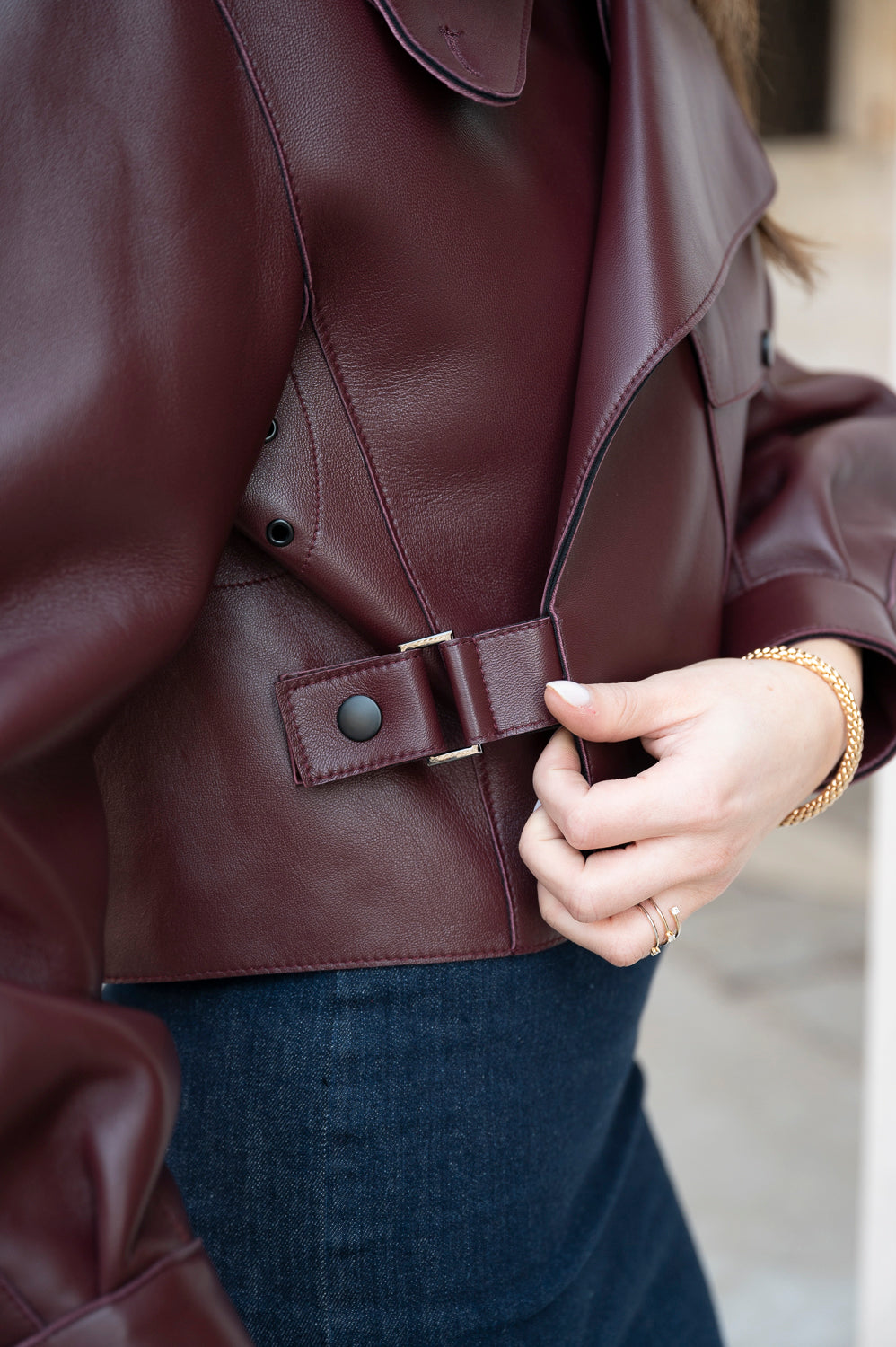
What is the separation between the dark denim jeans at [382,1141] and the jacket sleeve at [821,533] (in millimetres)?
240

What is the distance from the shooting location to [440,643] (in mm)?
570

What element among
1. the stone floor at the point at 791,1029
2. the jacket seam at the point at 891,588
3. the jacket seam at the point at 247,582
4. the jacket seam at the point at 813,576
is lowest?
the stone floor at the point at 791,1029

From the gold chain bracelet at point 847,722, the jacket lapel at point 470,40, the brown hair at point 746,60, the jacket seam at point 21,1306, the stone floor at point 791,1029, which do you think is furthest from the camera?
the stone floor at point 791,1029

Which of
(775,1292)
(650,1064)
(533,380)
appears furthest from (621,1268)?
(650,1064)

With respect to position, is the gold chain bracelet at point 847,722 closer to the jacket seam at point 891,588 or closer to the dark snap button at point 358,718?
the jacket seam at point 891,588

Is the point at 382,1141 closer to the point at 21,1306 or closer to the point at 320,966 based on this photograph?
the point at 320,966

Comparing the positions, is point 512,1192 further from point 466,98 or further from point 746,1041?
point 746,1041

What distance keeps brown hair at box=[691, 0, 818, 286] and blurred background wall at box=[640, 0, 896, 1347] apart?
76 cm

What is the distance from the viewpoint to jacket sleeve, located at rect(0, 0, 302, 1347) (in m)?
0.40

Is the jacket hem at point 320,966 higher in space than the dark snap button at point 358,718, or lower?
lower

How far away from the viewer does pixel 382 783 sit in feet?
1.92

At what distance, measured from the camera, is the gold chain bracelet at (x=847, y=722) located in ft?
2.18

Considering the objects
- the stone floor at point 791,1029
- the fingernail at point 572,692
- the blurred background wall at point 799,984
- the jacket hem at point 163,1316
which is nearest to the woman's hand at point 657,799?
the fingernail at point 572,692

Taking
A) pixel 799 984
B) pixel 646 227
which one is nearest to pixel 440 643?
pixel 646 227
